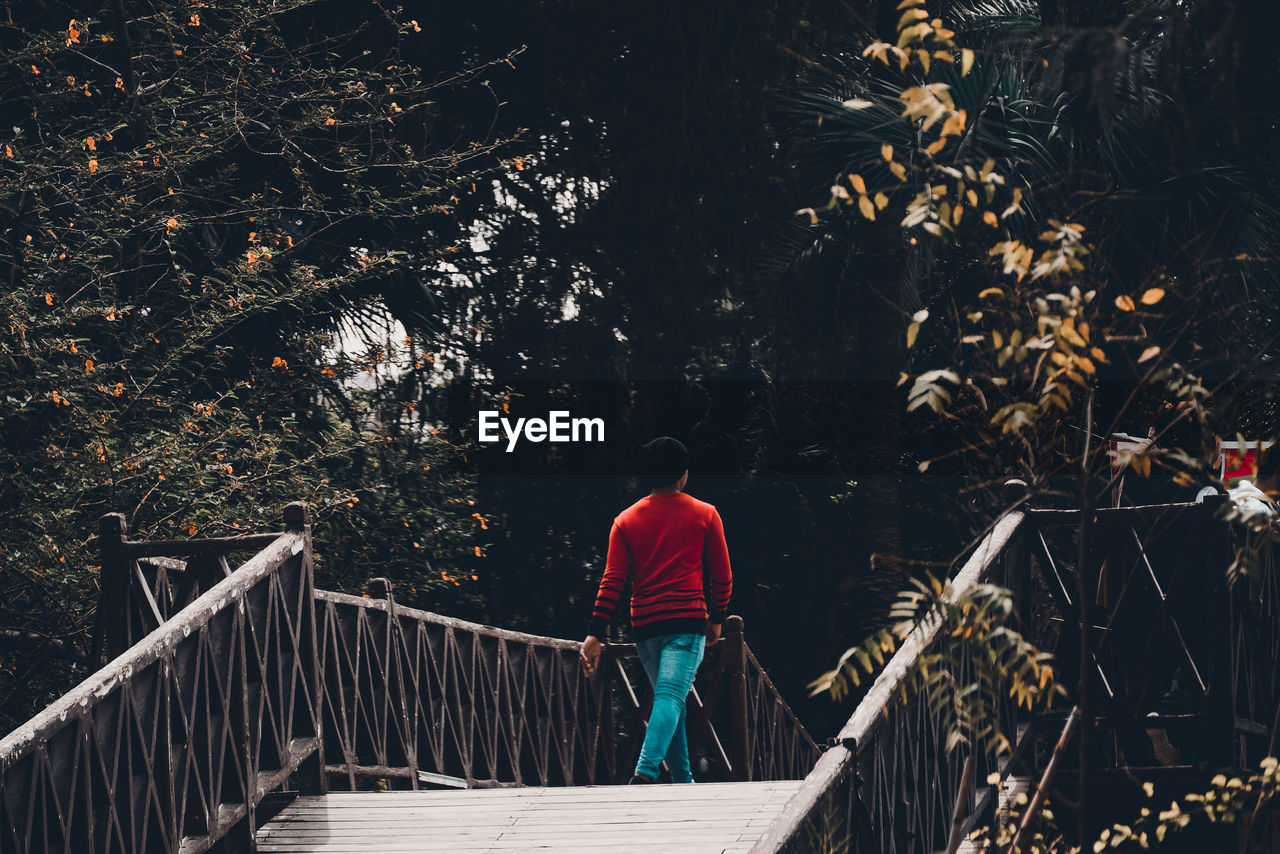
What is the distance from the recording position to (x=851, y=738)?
437 cm

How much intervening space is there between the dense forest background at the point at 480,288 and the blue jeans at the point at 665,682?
211 cm

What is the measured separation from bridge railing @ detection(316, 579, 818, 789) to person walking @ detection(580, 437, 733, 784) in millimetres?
1418

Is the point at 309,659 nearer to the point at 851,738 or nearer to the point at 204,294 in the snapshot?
the point at 851,738

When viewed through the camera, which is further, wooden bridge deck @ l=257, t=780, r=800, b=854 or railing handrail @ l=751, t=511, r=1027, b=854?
wooden bridge deck @ l=257, t=780, r=800, b=854

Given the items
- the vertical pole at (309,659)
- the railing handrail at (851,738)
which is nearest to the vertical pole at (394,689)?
the vertical pole at (309,659)

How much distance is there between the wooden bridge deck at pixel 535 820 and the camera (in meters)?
5.17

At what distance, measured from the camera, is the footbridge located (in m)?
4.52

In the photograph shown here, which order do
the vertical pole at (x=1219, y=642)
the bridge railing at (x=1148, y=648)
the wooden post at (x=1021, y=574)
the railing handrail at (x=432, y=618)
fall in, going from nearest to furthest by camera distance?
1. the bridge railing at (x=1148, y=648)
2. the wooden post at (x=1021, y=574)
3. the railing handrail at (x=432, y=618)
4. the vertical pole at (x=1219, y=642)

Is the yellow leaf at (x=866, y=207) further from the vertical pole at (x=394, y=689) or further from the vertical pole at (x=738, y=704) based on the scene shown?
the vertical pole at (x=738, y=704)

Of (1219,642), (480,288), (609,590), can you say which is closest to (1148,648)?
(1219,642)

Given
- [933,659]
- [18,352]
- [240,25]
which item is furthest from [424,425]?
[933,659]

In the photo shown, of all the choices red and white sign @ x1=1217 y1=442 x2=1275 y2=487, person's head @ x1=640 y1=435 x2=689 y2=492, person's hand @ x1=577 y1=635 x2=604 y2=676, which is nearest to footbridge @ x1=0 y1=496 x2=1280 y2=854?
red and white sign @ x1=1217 y1=442 x2=1275 y2=487

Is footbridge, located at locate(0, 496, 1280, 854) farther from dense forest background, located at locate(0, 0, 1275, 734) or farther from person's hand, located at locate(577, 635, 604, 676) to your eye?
dense forest background, located at locate(0, 0, 1275, 734)

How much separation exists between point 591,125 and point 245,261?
21.8 feet
